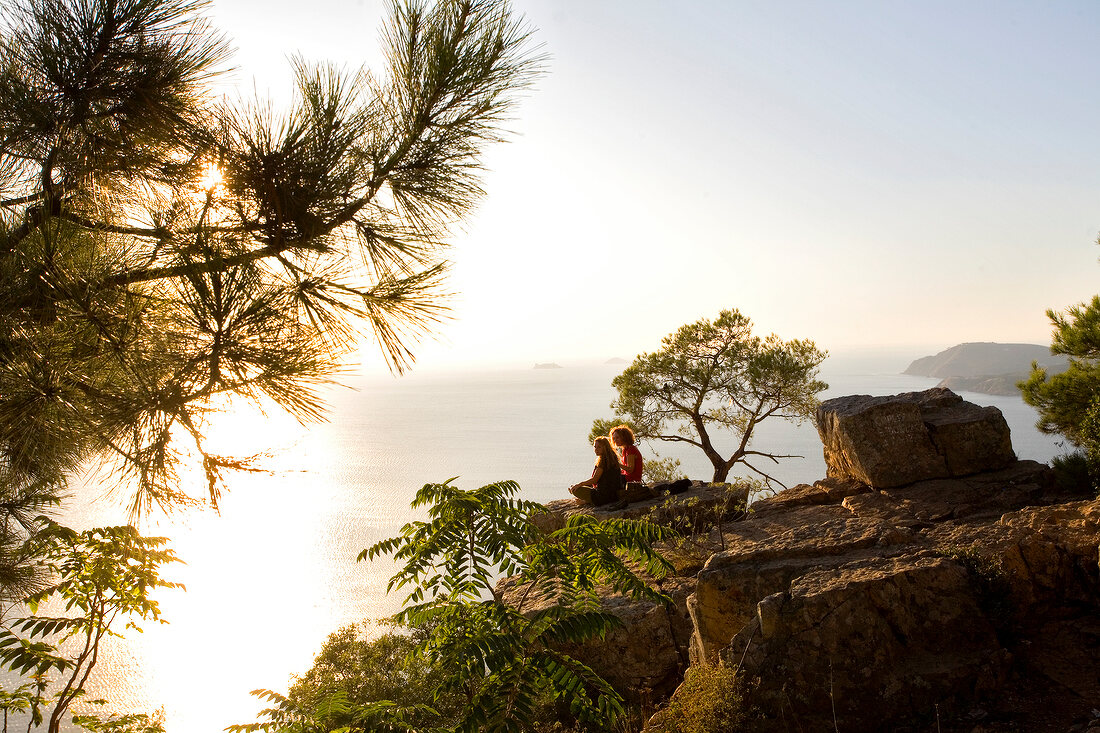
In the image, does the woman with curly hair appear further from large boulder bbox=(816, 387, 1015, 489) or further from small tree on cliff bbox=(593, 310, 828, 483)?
small tree on cliff bbox=(593, 310, 828, 483)

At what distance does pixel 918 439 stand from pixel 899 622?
148 inches

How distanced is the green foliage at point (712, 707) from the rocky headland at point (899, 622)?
0.21 ft

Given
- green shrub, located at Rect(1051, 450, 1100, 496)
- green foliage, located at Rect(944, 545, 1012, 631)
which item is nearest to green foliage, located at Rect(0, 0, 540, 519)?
green foliage, located at Rect(944, 545, 1012, 631)

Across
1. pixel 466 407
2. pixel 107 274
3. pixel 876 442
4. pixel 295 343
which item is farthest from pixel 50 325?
pixel 466 407

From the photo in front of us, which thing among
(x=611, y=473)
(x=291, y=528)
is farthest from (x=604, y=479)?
(x=291, y=528)

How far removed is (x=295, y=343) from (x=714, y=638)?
11.2ft

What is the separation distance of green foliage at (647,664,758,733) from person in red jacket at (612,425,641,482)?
4.49m

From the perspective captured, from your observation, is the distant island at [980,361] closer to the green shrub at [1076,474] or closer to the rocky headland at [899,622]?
the green shrub at [1076,474]

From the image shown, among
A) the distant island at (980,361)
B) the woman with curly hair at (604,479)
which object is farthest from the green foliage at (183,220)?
the distant island at (980,361)

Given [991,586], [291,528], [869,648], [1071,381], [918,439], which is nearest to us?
[869,648]

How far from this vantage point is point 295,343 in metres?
2.93

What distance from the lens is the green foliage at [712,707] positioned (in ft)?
11.0

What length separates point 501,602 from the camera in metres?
2.96

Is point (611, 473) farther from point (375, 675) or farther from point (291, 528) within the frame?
point (291, 528)
